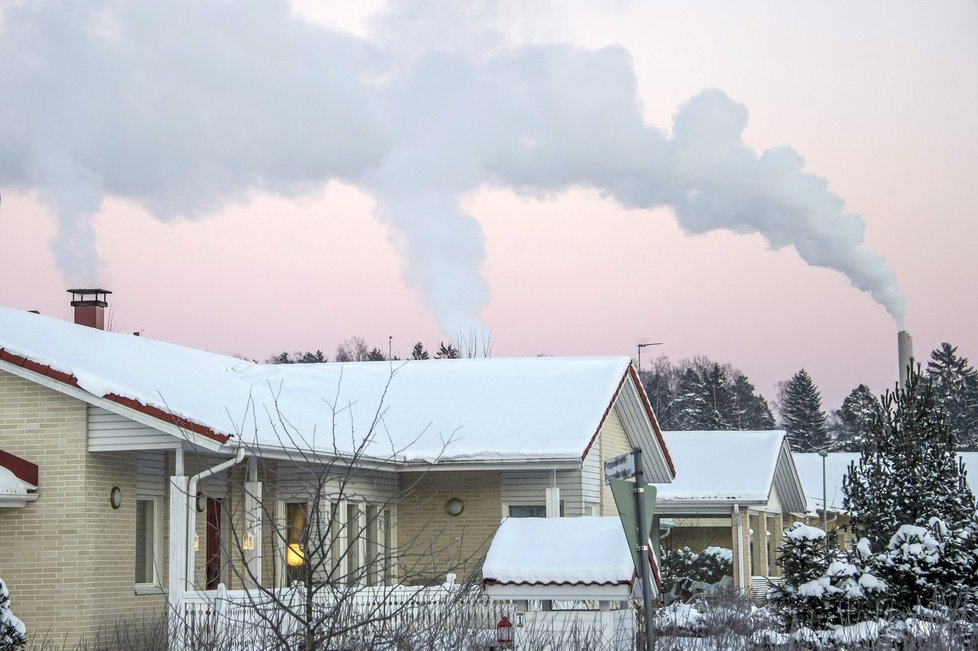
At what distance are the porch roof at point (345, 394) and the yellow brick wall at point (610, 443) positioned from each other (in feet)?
3.52

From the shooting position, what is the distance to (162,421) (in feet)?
50.8

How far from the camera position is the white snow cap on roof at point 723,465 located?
34.1 m

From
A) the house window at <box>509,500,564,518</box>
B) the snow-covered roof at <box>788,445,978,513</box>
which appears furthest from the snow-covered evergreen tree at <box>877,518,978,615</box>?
the snow-covered roof at <box>788,445,978,513</box>

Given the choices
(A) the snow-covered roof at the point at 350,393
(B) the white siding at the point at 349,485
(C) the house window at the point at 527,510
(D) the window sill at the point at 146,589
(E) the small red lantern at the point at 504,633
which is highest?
(A) the snow-covered roof at the point at 350,393

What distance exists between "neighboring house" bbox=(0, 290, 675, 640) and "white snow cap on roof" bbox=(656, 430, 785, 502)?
487cm

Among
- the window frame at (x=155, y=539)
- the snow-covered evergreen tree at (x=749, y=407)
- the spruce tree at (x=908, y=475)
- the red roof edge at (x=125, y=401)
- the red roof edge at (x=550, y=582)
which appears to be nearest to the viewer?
the red roof edge at (x=550, y=582)

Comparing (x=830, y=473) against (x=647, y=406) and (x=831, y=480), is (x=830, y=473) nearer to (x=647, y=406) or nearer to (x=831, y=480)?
(x=831, y=480)

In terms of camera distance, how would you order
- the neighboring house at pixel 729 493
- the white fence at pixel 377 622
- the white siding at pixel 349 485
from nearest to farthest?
the white fence at pixel 377 622
the white siding at pixel 349 485
the neighboring house at pixel 729 493

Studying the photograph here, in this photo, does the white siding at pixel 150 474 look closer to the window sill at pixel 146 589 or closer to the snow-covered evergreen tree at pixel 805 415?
the window sill at pixel 146 589

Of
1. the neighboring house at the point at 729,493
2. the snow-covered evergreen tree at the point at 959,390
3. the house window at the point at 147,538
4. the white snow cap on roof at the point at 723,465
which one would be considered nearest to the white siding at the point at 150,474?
the house window at the point at 147,538

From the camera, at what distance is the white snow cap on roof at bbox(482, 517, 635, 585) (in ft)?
46.8

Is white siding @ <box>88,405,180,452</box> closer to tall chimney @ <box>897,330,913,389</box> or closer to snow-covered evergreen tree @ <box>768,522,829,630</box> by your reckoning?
snow-covered evergreen tree @ <box>768,522,829,630</box>

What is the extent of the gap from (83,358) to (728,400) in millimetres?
76929

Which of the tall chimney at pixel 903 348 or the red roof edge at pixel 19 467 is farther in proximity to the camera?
the tall chimney at pixel 903 348
